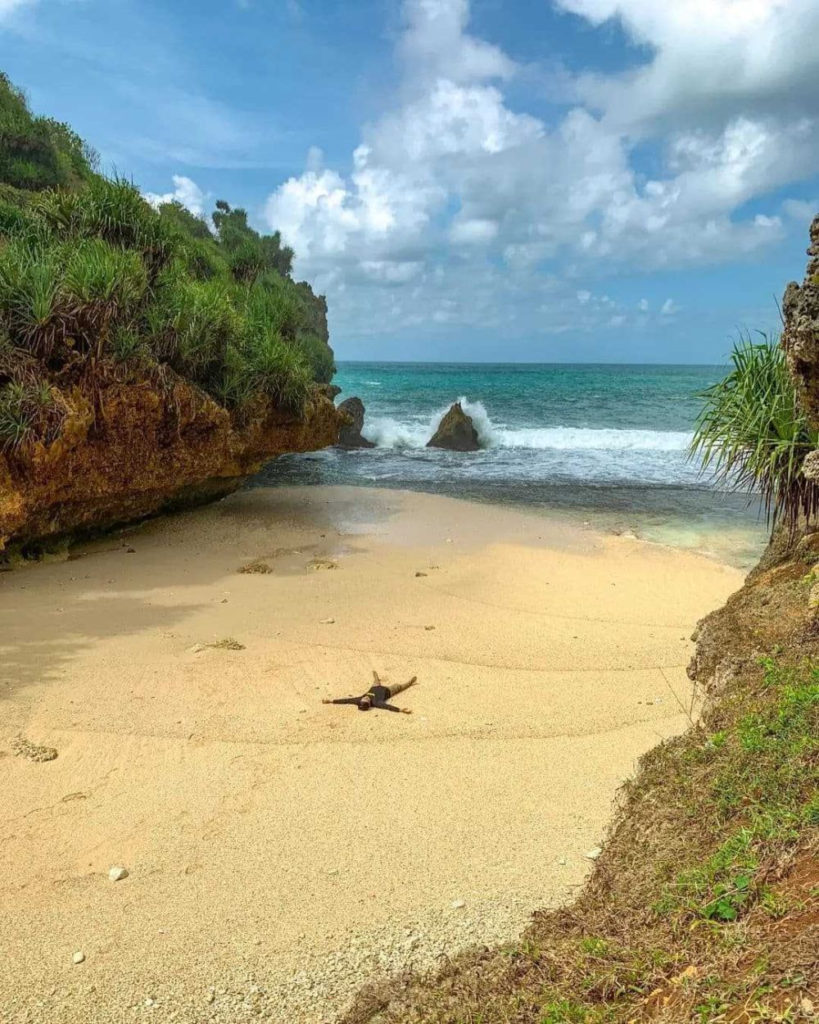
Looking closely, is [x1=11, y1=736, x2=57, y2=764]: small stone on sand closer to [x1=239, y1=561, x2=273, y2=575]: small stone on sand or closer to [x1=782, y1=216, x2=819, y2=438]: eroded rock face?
[x1=239, y1=561, x2=273, y2=575]: small stone on sand

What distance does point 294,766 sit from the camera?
4.66 metres

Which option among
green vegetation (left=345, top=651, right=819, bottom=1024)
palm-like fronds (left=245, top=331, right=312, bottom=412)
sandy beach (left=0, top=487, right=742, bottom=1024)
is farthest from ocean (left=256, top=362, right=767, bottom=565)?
palm-like fronds (left=245, top=331, right=312, bottom=412)

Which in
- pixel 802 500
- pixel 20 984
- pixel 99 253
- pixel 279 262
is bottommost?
Result: pixel 20 984

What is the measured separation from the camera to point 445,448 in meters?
26.3

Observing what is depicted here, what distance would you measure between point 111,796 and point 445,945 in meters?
2.38

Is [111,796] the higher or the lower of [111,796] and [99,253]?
the lower

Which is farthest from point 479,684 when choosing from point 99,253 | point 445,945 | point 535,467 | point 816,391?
point 535,467

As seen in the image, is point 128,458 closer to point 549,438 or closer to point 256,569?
point 256,569

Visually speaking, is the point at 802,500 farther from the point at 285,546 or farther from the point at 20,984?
the point at 285,546

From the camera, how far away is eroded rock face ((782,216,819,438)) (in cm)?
402

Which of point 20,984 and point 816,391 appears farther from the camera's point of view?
point 816,391

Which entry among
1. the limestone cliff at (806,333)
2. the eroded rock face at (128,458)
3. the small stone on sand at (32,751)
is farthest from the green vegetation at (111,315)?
the limestone cliff at (806,333)

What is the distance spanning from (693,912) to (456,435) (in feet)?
81.0

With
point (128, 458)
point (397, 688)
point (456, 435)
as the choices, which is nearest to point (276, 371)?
point (128, 458)
